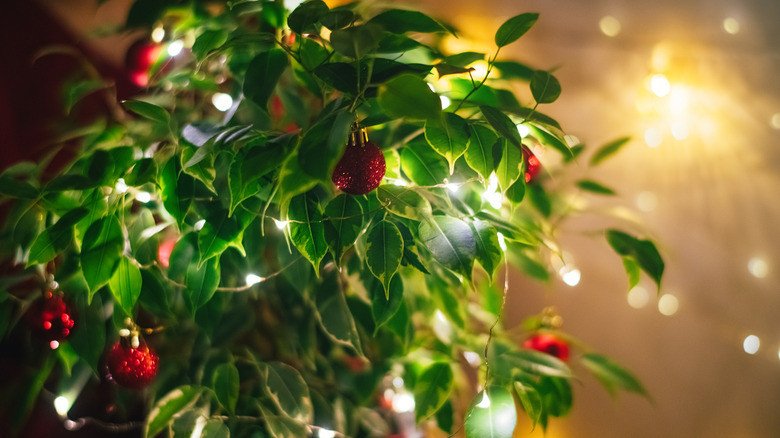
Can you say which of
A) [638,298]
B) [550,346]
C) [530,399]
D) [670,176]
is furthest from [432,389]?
[670,176]

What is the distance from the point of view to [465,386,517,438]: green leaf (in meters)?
0.55

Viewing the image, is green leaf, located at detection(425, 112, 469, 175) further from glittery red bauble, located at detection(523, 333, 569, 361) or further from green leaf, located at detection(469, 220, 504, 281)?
glittery red bauble, located at detection(523, 333, 569, 361)

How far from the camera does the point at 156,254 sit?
25.0 inches

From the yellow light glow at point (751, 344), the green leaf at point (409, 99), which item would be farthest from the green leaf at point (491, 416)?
the yellow light glow at point (751, 344)

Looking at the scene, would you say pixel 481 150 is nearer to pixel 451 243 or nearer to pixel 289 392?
pixel 451 243

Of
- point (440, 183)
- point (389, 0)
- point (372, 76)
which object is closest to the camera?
point (372, 76)

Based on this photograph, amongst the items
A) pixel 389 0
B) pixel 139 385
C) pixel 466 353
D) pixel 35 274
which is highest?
pixel 389 0

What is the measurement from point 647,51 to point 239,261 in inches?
41.5

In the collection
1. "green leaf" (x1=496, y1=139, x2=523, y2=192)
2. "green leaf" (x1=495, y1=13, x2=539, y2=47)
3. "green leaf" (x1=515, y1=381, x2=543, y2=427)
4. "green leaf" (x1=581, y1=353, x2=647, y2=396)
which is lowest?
"green leaf" (x1=581, y1=353, x2=647, y2=396)

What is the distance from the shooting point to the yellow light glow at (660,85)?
1.17 m

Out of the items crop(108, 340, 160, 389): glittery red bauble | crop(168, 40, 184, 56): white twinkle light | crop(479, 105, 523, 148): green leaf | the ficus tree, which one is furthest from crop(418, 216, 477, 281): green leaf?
crop(168, 40, 184, 56): white twinkle light

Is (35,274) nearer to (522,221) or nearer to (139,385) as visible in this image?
(139,385)

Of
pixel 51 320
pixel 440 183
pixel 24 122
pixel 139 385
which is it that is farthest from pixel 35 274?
pixel 24 122

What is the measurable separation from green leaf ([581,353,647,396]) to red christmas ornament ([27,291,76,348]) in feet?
2.61
